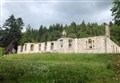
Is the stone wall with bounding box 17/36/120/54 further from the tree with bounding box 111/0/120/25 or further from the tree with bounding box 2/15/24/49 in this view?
the tree with bounding box 2/15/24/49

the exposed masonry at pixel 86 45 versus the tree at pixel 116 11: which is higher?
the tree at pixel 116 11

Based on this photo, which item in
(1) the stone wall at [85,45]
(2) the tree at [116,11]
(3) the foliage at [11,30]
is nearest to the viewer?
(2) the tree at [116,11]

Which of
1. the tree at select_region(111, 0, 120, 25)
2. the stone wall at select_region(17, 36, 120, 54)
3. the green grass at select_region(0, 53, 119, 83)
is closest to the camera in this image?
the green grass at select_region(0, 53, 119, 83)

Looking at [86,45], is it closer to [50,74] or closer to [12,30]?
[50,74]

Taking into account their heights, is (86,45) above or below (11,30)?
below

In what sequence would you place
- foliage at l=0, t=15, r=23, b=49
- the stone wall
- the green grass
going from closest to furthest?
the green grass < the stone wall < foliage at l=0, t=15, r=23, b=49

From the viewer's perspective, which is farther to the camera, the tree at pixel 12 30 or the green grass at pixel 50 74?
the tree at pixel 12 30

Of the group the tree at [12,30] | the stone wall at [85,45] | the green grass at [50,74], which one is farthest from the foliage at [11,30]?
the green grass at [50,74]

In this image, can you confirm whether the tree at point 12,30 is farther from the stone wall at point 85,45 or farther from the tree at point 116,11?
the tree at point 116,11

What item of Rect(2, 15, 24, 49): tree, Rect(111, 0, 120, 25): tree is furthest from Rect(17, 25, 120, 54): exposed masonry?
Rect(2, 15, 24, 49): tree

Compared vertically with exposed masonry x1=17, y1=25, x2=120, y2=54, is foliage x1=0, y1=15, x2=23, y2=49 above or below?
above

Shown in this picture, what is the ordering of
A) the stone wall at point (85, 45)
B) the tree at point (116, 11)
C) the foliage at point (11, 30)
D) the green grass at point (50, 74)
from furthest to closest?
1. the foliage at point (11, 30)
2. the stone wall at point (85, 45)
3. the tree at point (116, 11)
4. the green grass at point (50, 74)

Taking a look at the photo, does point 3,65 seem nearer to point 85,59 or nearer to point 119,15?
point 85,59

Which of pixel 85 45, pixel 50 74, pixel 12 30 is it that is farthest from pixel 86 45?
pixel 12 30
